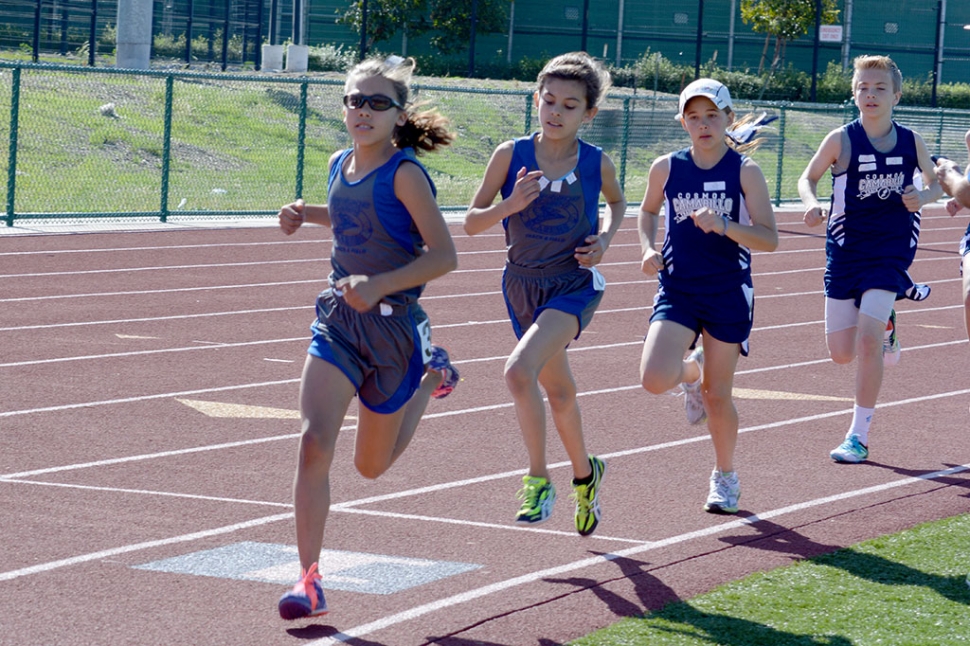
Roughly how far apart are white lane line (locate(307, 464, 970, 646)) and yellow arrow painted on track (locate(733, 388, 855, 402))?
2041mm

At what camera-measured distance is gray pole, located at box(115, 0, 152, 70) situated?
34281mm

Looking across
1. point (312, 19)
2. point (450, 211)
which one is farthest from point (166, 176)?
point (312, 19)

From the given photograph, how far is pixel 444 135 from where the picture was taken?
5539 mm

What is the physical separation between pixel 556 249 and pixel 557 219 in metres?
0.13

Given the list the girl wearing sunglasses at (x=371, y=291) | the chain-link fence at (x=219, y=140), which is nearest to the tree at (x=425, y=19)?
the chain-link fence at (x=219, y=140)

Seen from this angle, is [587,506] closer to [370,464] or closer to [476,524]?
[476,524]

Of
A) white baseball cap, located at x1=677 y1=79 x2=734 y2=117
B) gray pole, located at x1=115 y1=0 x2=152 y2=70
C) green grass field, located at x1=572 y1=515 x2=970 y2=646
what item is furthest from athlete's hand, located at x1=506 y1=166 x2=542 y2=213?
gray pole, located at x1=115 y1=0 x2=152 y2=70

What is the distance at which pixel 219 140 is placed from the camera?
88.6 feet

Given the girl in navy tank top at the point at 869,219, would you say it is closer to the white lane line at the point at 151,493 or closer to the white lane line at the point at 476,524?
the white lane line at the point at 476,524

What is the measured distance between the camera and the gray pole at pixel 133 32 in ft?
112

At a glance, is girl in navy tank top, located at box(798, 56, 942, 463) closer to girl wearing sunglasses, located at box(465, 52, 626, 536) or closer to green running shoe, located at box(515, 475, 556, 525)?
girl wearing sunglasses, located at box(465, 52, 626, 536)

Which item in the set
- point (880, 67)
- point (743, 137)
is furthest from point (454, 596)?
point (880, 67)

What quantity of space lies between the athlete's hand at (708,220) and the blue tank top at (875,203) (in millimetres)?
2185

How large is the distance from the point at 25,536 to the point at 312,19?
174ft
